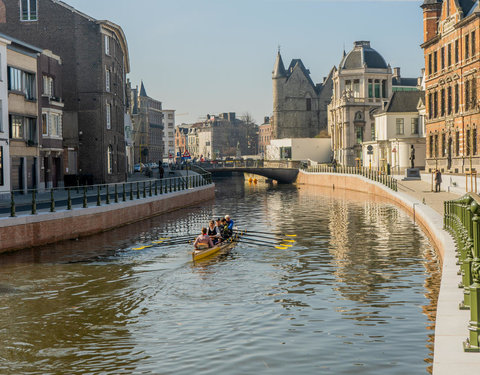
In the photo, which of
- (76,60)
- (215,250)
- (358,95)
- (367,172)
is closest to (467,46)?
(367,172)

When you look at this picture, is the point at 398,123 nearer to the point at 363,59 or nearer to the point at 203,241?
the point at 363,59

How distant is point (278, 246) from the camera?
3131cm

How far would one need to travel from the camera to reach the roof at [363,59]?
11419 cm

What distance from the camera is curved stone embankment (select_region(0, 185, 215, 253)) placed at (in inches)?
1137

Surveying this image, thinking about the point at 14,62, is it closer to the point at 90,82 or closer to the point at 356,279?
the point at 90,82

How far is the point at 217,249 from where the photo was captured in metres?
28.6

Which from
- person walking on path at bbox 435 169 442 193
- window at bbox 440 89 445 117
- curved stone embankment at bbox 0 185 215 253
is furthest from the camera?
window at bbox 440 89 445 117

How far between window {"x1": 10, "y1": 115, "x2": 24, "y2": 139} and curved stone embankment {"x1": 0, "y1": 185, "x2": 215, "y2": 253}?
10431 millimetres

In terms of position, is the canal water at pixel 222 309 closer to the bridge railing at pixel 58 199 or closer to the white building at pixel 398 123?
the bridge railing at pixel 58 199

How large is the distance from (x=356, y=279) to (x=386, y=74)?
96415 mm

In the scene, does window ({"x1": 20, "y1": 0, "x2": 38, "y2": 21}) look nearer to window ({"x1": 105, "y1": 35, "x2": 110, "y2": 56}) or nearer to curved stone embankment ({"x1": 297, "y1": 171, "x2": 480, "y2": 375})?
window ({"x1": 105, "y1": 35, "x2": 110, "y2": 56})

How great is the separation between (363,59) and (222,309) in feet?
331

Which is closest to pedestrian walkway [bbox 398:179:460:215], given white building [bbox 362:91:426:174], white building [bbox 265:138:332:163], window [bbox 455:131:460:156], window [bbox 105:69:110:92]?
window [bbox 455:131:460:156]

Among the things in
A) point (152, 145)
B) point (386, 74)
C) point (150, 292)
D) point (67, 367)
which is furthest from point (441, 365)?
point (152, 145)
